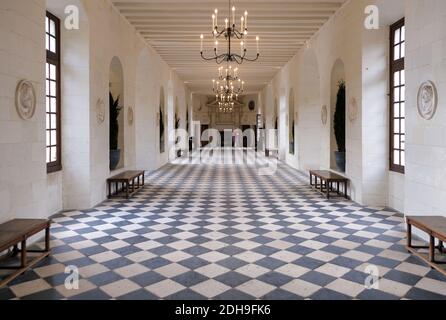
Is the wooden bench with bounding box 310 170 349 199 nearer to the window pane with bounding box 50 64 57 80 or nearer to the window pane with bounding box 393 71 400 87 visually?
the window pane with bounding box 393 71 400 87

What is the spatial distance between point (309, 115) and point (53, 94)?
861 cm

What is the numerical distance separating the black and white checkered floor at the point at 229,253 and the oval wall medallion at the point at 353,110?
1678mm

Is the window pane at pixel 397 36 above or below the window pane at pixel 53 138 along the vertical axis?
above

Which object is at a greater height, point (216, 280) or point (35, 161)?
point (35, 161)

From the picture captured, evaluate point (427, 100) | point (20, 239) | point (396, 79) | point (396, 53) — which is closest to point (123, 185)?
point (20, 239)

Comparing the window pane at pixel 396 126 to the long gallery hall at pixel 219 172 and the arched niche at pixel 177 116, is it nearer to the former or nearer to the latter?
the long gallery hall at pixel 219 172

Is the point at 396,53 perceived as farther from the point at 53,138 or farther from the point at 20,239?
the point at 20,239

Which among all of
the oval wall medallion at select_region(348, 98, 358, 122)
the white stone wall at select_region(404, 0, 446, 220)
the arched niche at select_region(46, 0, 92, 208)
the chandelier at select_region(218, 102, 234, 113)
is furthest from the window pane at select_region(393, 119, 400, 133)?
the chandelier at select_region(218, 102, 234, 113)

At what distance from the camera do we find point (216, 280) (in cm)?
371

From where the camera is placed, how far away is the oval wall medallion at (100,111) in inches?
295

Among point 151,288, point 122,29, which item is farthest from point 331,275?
point 122,29

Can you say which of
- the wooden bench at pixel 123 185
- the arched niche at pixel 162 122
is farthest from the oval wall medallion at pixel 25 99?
the arched niche at pixel 162 122

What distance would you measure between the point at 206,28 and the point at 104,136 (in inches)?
163
